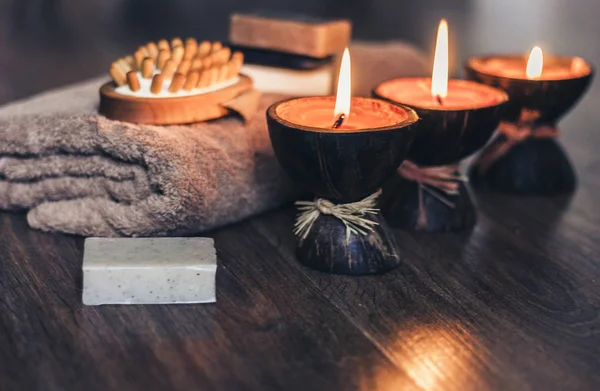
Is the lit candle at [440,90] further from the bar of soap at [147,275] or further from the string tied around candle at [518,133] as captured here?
the bar of soap at [147,275]

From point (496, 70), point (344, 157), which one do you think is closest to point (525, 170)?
point (496, 70)

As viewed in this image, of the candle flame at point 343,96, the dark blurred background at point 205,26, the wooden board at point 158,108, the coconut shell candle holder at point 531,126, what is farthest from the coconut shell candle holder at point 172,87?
the dark blurred background at point 205,26

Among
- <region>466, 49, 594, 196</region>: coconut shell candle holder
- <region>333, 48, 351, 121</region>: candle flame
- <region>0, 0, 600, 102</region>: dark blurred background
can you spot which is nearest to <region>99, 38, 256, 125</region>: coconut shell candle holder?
<region>333, 48, 351, 121</region>: candle flame

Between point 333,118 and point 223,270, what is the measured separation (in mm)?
163

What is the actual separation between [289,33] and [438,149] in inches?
10.2

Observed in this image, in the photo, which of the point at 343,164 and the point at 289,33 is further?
the point at 289,33

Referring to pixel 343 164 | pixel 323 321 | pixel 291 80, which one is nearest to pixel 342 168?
pixel 343 164

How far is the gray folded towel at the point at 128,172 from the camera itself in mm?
704

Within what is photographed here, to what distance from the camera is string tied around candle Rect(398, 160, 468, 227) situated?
778 millimetres

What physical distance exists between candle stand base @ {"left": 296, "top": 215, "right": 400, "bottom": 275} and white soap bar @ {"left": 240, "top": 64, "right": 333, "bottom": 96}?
10.2 inches

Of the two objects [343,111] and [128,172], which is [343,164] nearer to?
[343,111]

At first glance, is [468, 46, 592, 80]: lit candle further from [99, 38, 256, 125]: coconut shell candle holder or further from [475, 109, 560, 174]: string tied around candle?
[99, 38, 256, 125]: coconut shell candle holder

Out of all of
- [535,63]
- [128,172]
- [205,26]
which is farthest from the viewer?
[205,26]

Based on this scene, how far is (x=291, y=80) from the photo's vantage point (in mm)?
916
